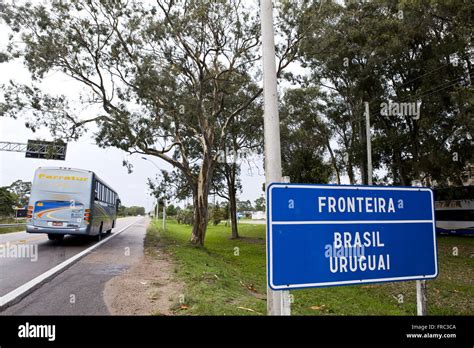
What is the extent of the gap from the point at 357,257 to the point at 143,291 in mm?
5108

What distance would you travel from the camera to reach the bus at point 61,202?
529 inches

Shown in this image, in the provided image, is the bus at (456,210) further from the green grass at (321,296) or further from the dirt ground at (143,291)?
the dirt ground at (143,291)

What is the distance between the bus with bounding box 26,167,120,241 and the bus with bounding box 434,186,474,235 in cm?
2363

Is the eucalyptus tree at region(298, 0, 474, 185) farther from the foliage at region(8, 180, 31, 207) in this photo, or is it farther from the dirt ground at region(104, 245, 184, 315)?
the foliage at region(8, 180, 31, 207)

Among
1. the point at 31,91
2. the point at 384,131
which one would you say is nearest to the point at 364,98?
the point at 384,131

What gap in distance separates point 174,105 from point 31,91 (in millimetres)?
6468

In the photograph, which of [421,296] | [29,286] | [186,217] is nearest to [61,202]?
[29,286]

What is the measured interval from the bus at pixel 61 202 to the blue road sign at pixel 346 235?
13.3 m

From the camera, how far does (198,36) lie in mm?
14641

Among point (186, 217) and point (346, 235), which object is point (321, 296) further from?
point (186, 217)

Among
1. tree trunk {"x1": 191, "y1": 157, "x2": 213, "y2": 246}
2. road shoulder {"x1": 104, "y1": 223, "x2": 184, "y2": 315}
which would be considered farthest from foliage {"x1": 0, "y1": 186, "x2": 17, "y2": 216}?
road shoulder {"x1": 104, "y1": 223, "x2": 184, "y2": 315}

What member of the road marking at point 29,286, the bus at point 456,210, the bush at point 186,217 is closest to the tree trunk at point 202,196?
the road marking at point 29,286

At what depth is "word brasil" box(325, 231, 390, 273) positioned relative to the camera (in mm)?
2883
